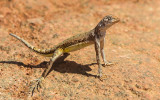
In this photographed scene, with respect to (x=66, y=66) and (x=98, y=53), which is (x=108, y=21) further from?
(x=66, y=66)

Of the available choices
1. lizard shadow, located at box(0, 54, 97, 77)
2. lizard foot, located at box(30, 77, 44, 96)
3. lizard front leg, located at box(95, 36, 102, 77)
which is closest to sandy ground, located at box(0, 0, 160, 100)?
lizard shadow, located at box(0, 54, 97, 77)

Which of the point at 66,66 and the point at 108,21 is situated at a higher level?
the point at 108,21

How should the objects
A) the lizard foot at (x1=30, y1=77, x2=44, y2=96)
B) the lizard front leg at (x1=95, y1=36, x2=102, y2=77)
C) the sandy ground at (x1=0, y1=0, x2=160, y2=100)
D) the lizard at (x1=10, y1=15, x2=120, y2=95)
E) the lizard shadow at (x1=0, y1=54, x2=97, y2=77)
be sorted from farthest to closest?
the lizard shadow at (x1=0, y1=54, x2=97, y2=77), the lizard front leg at (x1=95, y1=36, x2=102, y2=77), the lizard at (x1=10, y1=15, x2=120, y2=95), the lizard foot at (x1=30, y1=77, x2=44, y2=96), the sandy ground at (x1=0, y1=0, x2=160, y2=100)

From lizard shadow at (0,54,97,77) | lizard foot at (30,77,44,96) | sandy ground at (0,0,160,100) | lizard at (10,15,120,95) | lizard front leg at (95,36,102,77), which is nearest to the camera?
sandy ground at (0,0,160,100)

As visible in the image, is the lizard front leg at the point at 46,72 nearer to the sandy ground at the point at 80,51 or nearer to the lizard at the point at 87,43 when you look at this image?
the lizard at the point at 87,43

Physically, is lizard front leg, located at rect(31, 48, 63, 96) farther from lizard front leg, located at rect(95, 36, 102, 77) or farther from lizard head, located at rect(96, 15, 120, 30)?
lizard head, located at rect(96, 15, 120, 30)

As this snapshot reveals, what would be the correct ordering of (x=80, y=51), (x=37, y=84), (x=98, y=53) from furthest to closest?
(x=80, y=51) < (x=98, y=53) < (x=37, y=84)

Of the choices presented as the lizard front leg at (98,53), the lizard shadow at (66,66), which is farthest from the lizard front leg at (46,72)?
the lizard front leg at (98,53)

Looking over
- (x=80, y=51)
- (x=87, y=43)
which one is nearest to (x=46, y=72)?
(x=87, y=43)
